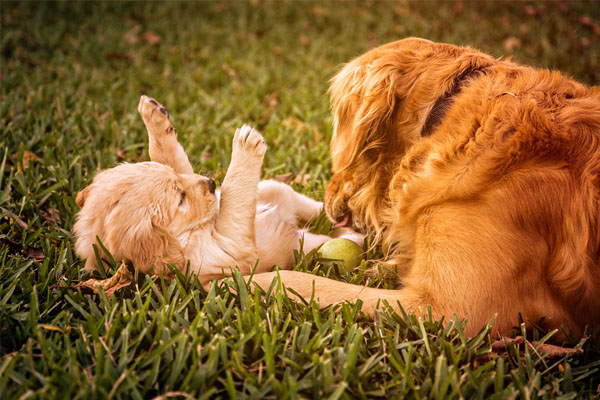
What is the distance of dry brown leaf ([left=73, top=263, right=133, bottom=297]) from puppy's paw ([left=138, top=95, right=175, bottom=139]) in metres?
0.87

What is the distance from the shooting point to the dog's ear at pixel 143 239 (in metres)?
2.10

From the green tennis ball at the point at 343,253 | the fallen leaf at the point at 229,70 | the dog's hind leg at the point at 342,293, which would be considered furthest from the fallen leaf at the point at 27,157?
the fallen leaf at the point at 229,70

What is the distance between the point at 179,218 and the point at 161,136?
623mm

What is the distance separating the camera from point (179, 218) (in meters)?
2.27

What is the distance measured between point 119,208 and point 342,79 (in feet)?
4.33

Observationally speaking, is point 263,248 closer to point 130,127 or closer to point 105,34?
point 130,127

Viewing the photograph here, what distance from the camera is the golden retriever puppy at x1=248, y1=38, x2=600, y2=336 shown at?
6.11 feet

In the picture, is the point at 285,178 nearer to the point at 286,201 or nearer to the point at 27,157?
the point at 286,201

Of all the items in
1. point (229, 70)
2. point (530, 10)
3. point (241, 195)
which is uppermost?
point (530, 10)

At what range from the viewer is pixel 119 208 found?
212 cm

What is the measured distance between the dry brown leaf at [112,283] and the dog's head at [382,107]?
1168 millimetres

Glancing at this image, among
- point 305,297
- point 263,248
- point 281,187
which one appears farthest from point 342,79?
point 305,297

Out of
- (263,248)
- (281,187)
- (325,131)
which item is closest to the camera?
(263,248)

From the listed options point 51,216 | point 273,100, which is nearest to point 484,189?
point 51,216
